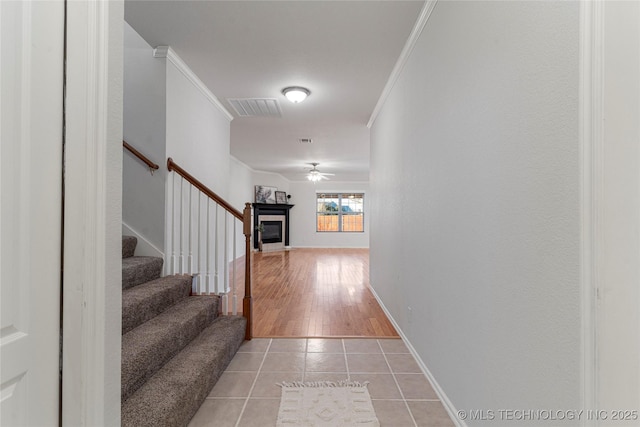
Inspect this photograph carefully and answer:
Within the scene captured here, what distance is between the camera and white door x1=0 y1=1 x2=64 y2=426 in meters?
0.71

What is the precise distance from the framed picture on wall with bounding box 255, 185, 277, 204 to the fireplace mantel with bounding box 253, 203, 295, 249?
144 millimetres

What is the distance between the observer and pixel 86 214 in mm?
858

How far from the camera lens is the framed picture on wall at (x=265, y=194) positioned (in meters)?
9.36

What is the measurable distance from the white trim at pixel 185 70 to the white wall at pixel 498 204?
208 cm

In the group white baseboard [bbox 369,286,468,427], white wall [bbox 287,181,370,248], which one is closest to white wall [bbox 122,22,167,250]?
white baseboard [bbox 369,286,468,427]

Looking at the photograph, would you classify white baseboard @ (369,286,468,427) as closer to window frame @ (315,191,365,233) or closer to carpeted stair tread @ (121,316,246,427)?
carpeted stair tread @ (121,316,246,427)

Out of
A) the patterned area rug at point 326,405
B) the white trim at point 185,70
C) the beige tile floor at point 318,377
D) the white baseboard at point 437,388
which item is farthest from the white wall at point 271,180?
the patterned area rug at point 326,405

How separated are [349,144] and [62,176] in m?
5.22

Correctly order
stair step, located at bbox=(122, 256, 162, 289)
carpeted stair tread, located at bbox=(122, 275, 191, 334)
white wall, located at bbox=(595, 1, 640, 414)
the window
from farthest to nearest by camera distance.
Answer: the window, stair step, located at bbox=(122, 256, 162, 289), carpeted stair tread, located at bbox=(122, 275, 191, 334), white wall, located at bbox=(595, 1, 640, 414)

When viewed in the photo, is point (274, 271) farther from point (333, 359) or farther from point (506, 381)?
point (506, 381)

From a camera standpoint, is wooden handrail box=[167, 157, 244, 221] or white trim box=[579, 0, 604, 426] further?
wooden handrail box=[167, 157, 244, 221]

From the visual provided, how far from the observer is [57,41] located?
2.73ft

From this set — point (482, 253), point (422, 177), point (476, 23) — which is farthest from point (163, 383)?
point (476, 23)

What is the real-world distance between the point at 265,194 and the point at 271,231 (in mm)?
1219
